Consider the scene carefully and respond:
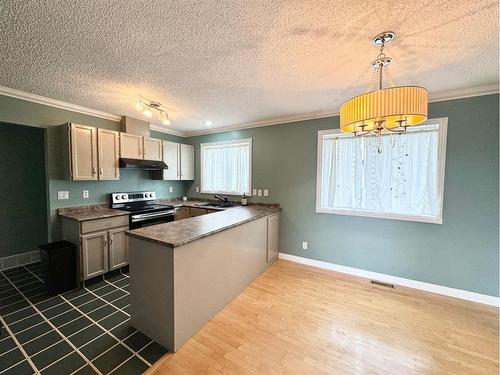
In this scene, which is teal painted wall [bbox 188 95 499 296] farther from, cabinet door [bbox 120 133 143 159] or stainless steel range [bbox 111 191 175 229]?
cabinet door [bbox 120 133 143 159]

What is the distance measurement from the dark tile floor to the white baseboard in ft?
7.88

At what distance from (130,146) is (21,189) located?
182 cm

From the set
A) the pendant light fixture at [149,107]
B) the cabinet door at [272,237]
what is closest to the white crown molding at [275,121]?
the pendant light fixture at [149,107]

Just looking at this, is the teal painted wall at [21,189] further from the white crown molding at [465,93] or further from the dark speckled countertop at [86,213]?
the white crown molding at [465,93]

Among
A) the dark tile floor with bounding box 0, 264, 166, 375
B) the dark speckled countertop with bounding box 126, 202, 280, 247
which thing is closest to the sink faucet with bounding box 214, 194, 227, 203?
the dark speckled countertop with bounding box 126, 202, 280, 247

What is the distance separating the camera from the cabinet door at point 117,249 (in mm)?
2766

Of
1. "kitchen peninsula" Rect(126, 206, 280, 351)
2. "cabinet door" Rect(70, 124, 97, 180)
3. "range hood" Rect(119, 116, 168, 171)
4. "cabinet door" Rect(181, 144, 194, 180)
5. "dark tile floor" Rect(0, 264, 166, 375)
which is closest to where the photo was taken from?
"dark tile floor" Rect(0, 264, 166, 375)

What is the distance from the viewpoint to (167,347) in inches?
66.1

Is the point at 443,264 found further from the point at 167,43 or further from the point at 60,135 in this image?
the point at 60,135

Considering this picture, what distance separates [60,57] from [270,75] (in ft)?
6.17

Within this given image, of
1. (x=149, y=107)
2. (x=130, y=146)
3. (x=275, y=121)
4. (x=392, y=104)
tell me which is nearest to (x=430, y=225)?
(x=392, y=104)

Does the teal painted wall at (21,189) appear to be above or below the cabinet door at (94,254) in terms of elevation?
above

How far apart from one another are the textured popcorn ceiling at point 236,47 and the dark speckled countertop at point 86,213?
→ 1574 millimetres

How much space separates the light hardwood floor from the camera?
1.55 meters
